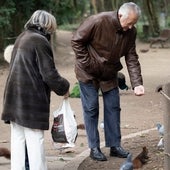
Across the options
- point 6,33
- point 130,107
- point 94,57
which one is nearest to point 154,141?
point 94,57

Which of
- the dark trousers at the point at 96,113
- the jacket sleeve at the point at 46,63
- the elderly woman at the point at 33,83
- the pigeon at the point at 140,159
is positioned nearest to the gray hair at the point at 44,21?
the elderly woman at the point at 33,83

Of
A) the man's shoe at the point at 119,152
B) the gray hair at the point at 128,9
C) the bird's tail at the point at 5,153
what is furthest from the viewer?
the bird's tail at the point at 5,153

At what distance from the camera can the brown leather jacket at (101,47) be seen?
6.26 m

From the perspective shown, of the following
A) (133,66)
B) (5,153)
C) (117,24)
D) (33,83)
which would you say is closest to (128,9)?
(117,24)

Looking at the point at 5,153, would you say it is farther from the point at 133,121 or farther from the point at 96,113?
the point at 133,121

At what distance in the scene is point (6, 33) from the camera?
23109 mm

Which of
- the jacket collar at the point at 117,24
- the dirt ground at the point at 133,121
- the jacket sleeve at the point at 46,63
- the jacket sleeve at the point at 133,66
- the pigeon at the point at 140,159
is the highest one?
the jacket collar at the point at 117,24

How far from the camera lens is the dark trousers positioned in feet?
21.3

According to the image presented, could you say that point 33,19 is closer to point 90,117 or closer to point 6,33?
point 90,117

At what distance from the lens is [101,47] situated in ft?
20.7

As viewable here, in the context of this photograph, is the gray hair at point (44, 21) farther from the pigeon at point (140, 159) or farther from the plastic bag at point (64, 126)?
the pigeon at point (140, 159)

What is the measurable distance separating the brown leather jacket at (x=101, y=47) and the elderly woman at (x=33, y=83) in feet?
2.55

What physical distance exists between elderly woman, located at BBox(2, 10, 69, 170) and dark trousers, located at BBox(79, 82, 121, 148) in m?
0.93

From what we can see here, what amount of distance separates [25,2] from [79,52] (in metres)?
15.7
